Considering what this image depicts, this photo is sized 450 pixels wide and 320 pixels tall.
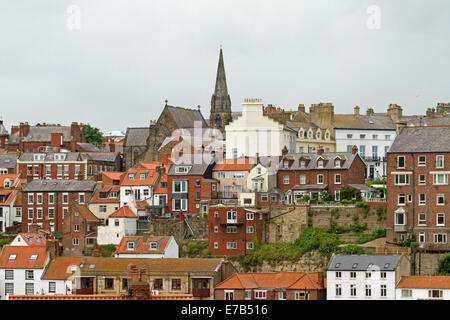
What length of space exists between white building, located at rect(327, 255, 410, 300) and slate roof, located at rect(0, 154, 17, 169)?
4674 cm

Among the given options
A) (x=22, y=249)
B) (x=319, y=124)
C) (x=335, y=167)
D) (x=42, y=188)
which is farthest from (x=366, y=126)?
(x=22, y=249)

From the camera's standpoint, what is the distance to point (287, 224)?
211ft

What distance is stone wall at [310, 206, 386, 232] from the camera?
6216 cm

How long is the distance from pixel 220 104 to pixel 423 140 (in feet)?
164

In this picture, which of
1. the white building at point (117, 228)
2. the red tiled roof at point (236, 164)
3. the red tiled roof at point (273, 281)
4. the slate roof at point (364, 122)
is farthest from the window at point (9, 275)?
the slate roof at point (364, 122)

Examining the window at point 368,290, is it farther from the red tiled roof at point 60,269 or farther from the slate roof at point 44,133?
the slate roof at point 44,133

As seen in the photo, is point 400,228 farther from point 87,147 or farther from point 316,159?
point 87,147

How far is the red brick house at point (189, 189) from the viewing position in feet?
236

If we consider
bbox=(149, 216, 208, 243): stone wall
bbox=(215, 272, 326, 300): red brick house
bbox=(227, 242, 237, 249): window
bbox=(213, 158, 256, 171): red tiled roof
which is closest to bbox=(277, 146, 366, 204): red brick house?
bbox=(213, 158, 256, 171): red tiled roof

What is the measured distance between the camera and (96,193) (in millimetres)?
76250

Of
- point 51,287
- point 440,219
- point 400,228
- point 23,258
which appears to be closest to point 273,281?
point 400,228

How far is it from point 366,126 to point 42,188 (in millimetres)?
32221

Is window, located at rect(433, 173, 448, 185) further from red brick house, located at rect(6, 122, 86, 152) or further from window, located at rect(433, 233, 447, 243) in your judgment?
red brick house, located at rect(6, 122, 86, 152)

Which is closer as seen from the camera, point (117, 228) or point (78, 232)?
point (117, 228)
